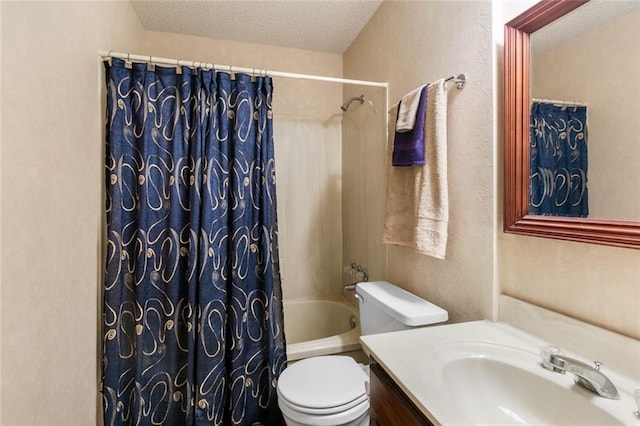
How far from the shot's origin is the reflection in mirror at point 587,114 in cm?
71

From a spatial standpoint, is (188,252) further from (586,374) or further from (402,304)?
(586,374)

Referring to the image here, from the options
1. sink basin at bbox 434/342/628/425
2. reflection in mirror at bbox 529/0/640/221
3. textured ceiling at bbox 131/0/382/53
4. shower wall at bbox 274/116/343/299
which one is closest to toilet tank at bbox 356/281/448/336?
sink basin at bbox 434/342/628/425

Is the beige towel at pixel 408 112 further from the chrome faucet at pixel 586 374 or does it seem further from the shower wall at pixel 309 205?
the shower wall at pixel 309 205

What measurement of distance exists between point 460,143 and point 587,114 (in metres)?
0.43

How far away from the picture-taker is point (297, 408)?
1136mm

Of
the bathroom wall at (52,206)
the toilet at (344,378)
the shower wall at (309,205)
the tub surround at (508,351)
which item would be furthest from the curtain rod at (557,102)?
the shower wall at (309,205)

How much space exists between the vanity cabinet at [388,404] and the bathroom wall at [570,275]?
0.55m

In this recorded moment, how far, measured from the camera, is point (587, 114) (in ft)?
2.61

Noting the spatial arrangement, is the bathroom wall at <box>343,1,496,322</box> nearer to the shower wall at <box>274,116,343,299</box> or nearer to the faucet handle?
the faucet handle

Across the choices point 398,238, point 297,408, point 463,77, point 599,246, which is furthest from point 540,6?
point 297,408

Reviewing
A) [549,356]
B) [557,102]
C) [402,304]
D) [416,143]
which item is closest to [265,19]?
[416,143]

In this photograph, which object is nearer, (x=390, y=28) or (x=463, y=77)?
(x=463, y=77)

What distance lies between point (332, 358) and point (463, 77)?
4.47ft

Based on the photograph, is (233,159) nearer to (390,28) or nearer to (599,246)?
(390,28)
